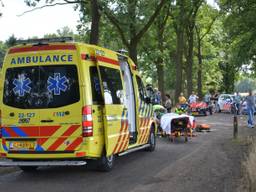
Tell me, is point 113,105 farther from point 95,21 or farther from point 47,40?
point 95,21

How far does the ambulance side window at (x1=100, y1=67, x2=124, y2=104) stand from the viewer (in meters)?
11.1

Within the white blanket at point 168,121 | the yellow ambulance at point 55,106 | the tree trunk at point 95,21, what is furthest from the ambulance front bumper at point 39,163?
the tree trunk at point 95,21

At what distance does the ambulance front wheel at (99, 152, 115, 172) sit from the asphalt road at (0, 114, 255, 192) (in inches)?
5.5

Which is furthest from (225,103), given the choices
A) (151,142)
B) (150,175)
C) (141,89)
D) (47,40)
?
(47,40)

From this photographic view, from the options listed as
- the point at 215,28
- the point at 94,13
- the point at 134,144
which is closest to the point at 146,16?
the point at 94,13

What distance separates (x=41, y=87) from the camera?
10.6 m

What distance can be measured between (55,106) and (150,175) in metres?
2.43

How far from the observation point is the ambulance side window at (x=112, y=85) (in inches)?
438

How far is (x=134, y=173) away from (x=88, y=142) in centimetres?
143

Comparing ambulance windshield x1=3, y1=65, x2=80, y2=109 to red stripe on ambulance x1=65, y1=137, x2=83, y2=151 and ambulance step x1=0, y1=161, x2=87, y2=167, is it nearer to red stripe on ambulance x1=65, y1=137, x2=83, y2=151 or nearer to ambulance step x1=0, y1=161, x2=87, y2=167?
red stripe on ambulance x1=65, y1=137, x2=83, y2=151

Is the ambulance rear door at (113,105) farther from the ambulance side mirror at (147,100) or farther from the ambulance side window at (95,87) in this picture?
the ambulance side mirror at (147,100)

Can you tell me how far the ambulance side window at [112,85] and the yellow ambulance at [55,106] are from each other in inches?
1.1

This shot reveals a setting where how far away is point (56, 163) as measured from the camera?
10.2 meters

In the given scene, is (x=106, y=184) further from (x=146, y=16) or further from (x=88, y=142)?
(x=146, y=16)
